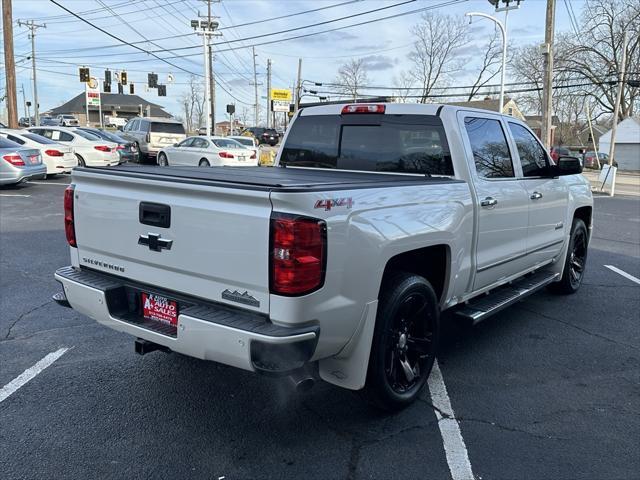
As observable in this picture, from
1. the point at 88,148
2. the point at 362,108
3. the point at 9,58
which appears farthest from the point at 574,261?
Result: the point at 9,58

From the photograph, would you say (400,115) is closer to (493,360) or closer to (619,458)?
(493,360)

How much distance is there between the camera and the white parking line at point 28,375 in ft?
12.2

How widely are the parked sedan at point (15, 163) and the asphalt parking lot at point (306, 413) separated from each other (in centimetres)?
1014

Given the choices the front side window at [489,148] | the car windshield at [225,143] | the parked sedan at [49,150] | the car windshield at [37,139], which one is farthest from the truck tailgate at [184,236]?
the car windshield at [225,143]

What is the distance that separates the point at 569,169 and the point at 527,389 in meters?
2.35

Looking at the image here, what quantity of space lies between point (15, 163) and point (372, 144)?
12.7 metres

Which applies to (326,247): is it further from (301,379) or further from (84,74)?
(84,74)

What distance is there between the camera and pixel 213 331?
274cm

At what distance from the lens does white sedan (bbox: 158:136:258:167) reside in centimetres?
1967

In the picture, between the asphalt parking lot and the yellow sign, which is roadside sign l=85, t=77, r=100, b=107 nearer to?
the yellow sign

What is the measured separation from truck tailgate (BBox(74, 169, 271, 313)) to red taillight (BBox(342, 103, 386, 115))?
206cm

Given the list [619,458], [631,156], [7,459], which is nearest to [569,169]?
[619,458]

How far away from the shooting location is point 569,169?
5.21 m

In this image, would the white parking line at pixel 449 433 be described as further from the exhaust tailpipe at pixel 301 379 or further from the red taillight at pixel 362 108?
the red taillight at pixel 362 108
